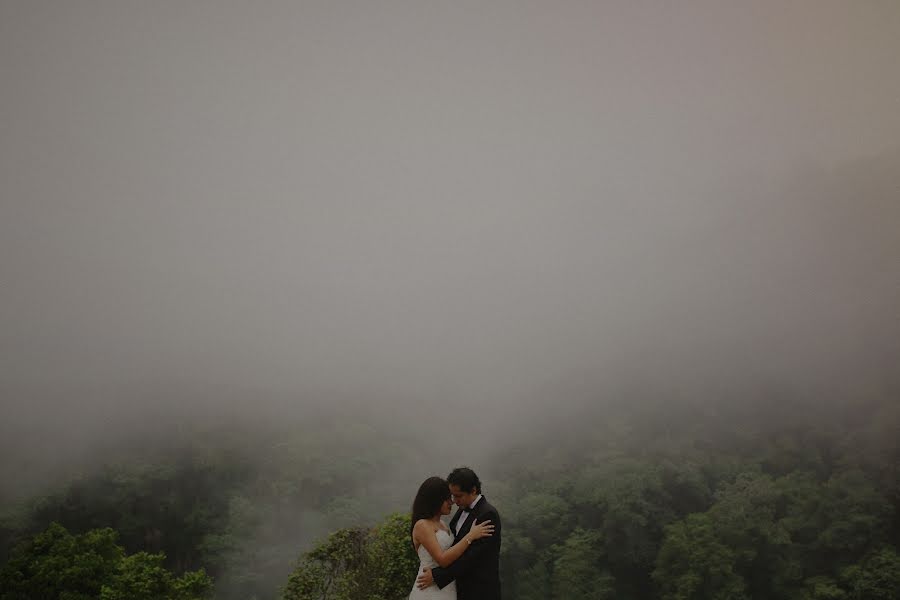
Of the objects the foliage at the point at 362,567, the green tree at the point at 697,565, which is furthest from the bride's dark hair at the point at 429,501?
the green tree at the point at 697,565

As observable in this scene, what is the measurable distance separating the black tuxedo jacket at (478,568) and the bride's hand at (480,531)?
0.04 meters

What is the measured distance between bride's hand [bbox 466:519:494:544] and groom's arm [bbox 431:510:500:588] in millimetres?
40

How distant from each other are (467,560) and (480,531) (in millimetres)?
285

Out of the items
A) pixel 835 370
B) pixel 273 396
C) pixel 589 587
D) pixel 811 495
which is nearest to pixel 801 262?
pixel 835 370

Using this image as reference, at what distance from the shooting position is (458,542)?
4488 mm

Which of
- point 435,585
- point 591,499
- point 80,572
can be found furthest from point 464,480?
point 591,499

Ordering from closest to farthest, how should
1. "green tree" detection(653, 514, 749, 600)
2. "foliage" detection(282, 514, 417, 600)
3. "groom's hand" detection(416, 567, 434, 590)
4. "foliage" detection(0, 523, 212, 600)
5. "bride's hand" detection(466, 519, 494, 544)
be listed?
1. "bride's hand" detection(466, 519, 494, 544)
2. "groom's hand" detection(416, 567, 434, 590)
3. "foliage" detection(282, 514, 417, 600)
4. "foliage" detection(0, 523, 212, 600)
5. "green tree" detection(653, 514, 749, 600)

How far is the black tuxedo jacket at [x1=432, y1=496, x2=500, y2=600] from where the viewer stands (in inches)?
170

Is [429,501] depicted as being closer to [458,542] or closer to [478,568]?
[458,542]

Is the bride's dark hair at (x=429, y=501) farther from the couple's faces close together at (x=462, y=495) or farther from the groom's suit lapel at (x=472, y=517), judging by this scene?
the groom's suit lapel at (x=472, y=517)

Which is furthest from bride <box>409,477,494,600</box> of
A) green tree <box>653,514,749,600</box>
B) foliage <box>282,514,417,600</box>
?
green tree <box>653,514,749,600</box>

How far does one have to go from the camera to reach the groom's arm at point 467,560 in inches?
169

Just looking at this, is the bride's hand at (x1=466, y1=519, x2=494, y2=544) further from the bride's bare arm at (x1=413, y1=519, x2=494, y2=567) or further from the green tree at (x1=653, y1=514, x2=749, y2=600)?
the green tree at (x1=653, y1=514, x2=749, y2=600)

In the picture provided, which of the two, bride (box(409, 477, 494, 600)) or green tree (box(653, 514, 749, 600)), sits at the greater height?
bride (box(409, 477, 494, 600))
